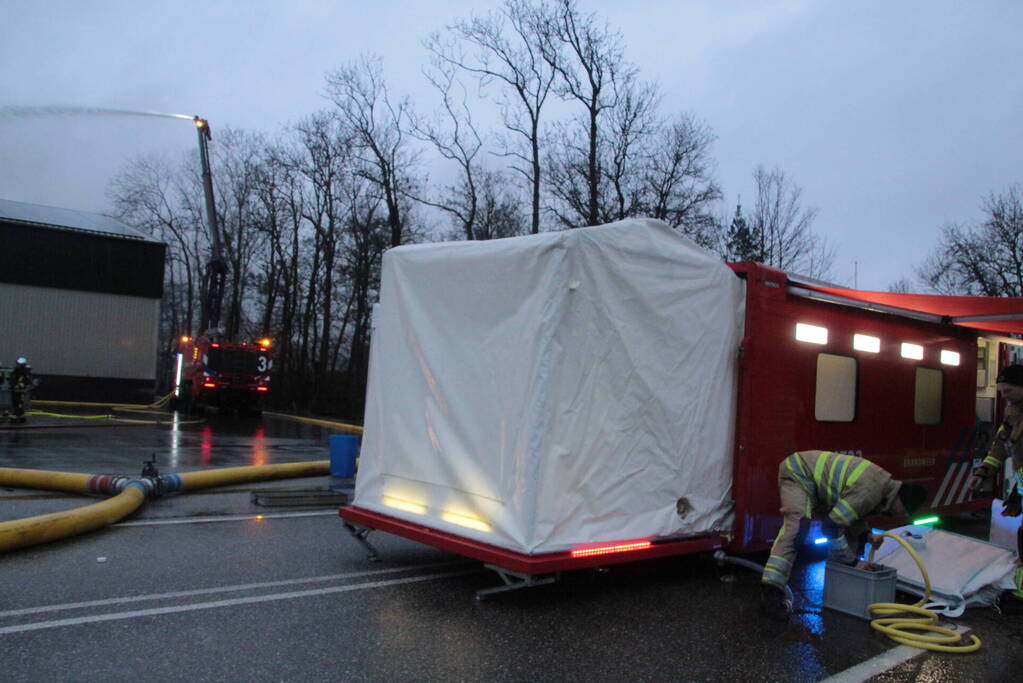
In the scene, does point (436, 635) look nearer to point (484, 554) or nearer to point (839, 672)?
point (484, 554)

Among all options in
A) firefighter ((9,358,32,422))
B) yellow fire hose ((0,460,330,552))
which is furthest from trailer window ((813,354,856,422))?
firefighter ((9,358,32,422))

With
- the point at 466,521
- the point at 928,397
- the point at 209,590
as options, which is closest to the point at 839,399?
the point at 928,397

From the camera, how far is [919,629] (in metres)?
5.14

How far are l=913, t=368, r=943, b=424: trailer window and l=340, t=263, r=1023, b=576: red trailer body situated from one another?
0.02m

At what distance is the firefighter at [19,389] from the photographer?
18828mm

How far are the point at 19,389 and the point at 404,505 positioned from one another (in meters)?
17.0

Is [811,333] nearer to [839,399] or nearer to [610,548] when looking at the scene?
[839,399]

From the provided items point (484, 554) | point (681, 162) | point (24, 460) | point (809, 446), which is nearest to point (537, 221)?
point (681, 162)

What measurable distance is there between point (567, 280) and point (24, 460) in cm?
1037

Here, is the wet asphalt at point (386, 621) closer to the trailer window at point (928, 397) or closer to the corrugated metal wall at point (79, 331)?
the trailer window at point (928, 397)

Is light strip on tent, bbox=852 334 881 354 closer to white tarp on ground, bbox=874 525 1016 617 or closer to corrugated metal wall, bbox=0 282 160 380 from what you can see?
white tarp on ground, bbox=874 525 1016 617

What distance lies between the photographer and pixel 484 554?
16.3ft

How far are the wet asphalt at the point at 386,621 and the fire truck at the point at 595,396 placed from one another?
1.33 feet

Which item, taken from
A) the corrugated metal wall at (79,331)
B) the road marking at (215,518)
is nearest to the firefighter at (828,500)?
the road marking at (215,518)
